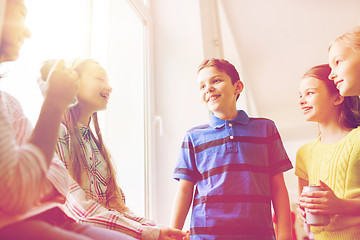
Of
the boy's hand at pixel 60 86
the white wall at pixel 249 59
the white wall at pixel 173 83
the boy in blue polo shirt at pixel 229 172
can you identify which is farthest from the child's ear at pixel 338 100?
the boy's hand at pixel 60 86

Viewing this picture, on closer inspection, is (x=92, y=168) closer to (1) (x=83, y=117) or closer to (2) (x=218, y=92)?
(1) (x=83, y=117)

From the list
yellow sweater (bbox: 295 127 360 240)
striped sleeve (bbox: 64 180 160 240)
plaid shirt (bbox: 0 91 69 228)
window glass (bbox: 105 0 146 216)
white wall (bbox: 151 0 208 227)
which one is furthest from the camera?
white wall (bbox: 151 0 208 227)

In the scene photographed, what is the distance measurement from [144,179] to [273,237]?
762mm

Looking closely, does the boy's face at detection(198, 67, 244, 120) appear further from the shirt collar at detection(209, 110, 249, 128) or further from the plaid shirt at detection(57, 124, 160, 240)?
the plaid shirt at detection(57, 124, 160, 240)

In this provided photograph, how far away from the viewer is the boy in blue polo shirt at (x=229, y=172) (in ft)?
2.87

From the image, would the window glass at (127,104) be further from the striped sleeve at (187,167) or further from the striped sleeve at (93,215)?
the striped sleeve at (93,215)

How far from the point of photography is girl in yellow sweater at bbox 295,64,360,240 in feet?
2.70

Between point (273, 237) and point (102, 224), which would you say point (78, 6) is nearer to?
point (102, 224)

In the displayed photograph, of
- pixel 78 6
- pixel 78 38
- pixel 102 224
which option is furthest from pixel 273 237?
pixel 78 6

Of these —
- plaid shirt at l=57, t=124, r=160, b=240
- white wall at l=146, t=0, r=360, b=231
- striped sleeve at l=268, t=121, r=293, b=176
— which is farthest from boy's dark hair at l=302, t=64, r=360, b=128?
plaid shirt at l=57, t=124, r=160, b=240

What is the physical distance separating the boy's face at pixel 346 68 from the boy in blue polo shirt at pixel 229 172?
0.26 m

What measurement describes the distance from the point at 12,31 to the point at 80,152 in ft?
1.05

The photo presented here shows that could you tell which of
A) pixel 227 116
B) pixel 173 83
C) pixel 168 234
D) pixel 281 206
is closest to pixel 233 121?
pixel 227 116

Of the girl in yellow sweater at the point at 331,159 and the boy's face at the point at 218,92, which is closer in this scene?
the girl in yellow sweater at the point at 331,159
